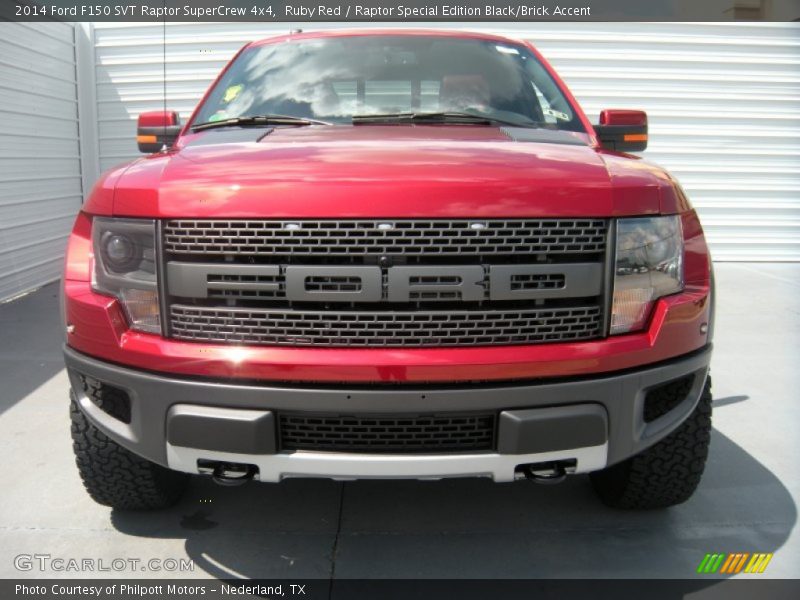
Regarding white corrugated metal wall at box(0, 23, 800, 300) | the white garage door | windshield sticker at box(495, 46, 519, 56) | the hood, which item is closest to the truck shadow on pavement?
the hood

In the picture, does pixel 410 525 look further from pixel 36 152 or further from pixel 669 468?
pixel 36 152

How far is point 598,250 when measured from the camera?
2000 mm

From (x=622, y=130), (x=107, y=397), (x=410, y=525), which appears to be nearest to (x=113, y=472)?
(x=107, y=397)

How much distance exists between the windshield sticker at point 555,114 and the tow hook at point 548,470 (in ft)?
5.53

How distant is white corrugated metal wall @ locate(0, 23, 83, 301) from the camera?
657cm

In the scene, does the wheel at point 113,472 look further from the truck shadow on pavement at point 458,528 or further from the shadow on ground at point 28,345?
the shadow on ground at point 28,345

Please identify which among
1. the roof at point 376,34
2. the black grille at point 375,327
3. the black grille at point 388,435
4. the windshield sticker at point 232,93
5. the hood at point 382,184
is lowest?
the black grille at point 388,435

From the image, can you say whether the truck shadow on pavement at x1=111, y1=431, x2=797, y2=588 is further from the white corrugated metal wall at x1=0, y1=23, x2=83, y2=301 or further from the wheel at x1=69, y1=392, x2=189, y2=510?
the white corrugated metal wall at x1=0, y1=23, x2=83, y2=301

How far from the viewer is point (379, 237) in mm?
1904

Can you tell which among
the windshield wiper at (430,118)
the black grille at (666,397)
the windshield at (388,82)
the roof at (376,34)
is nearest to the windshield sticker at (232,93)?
the windshield at (388,82)

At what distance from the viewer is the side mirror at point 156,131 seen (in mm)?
3301

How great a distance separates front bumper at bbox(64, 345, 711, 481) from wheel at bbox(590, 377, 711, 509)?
491 mm

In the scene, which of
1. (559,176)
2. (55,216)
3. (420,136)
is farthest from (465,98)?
(55,216)

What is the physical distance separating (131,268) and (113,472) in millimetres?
850
